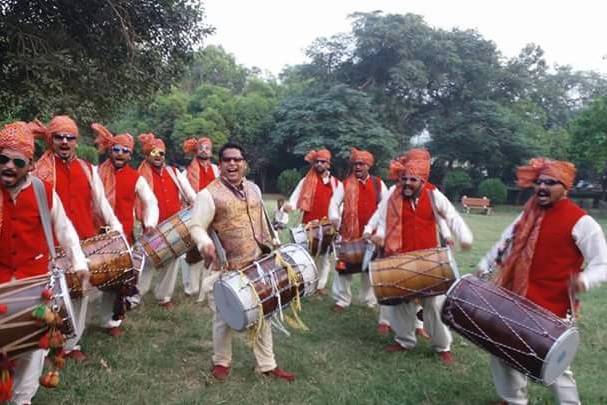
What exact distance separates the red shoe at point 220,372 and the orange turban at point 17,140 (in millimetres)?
2300

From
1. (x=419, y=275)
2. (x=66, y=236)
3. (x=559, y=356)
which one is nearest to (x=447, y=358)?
(x=419, y=275)

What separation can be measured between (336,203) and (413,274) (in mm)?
2531

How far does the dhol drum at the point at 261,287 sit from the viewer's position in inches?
166

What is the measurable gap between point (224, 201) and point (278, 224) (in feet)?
8.76

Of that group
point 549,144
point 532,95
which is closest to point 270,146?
point 549,144

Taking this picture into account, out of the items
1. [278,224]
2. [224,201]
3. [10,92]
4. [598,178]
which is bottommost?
[598,178]

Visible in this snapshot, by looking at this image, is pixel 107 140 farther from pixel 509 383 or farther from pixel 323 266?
pixel 509 383

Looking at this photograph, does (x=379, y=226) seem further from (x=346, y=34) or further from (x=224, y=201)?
(x=346, y=34)

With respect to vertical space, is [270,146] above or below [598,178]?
above

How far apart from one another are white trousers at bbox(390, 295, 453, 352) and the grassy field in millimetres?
146

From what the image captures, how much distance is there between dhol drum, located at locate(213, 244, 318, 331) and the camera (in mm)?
4219

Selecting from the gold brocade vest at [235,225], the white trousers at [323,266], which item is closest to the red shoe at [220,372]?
the gold brocade vest at [235,225]

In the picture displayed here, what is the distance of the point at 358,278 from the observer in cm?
898

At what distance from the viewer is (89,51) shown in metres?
9.59
